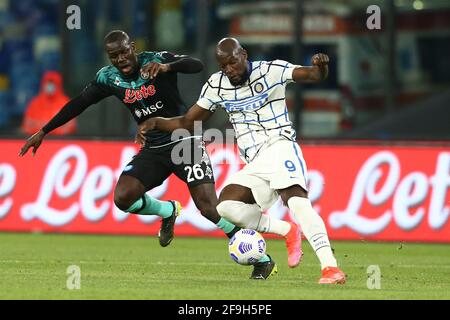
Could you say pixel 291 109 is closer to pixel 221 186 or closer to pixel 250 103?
pixel 221 186

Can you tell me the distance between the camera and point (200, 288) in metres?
10.8

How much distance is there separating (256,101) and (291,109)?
9135mm

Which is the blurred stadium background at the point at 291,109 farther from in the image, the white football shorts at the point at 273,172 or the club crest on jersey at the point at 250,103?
the club crest on jersey at the point at 250,103

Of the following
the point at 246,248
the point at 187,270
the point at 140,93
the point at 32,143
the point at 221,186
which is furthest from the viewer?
the point at 221,186

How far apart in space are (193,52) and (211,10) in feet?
2.25

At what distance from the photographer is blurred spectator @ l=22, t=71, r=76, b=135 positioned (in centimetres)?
2022

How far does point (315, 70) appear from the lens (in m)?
10.9

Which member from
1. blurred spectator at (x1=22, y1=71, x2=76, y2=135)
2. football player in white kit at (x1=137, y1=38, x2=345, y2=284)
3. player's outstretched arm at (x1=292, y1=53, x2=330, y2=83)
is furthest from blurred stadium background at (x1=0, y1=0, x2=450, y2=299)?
player's outstretched arm at (x1=292, y1=53, x2=330, y2=83)

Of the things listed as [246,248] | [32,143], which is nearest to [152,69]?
[32,143]

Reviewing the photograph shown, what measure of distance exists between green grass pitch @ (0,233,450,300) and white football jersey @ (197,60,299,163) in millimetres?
1241

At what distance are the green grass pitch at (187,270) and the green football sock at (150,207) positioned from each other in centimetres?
53

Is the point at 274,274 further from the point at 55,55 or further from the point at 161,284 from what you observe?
→ the point at 55,55
